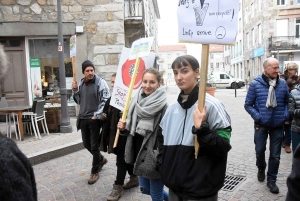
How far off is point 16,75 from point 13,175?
9.34 m

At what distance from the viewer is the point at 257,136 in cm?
404

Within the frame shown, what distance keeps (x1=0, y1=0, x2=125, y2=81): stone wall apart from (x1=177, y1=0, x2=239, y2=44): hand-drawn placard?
7273 mm

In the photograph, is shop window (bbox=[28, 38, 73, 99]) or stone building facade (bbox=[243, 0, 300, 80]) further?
stone building facade (bbox=[243, 0, 300, 80])

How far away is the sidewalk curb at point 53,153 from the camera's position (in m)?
5.51

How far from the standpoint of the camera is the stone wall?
8992mm

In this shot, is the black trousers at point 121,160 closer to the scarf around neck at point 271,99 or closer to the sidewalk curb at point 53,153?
the scarf around neck at point 271,99

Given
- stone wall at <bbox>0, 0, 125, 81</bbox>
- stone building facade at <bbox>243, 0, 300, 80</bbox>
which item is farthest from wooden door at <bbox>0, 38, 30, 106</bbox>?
stone building facade at <bbox>243, 0, 300, 80</bbox>

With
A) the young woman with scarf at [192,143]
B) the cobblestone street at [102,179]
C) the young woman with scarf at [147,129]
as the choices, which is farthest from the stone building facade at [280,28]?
the young woman with scarf at [192,143]

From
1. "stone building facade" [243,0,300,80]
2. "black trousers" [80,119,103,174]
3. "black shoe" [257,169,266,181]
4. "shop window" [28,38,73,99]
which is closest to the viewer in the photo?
"black shoe" [257,169,266,181]

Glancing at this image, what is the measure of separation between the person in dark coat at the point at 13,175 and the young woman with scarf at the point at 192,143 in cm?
115

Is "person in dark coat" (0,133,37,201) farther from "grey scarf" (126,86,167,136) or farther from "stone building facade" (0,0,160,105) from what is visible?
"stone building facade" (0,0,160,105)

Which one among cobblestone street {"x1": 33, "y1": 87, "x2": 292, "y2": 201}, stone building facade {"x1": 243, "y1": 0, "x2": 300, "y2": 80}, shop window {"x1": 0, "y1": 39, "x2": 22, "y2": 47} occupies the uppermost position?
stone building facade {"x1": 243, "y1": 0, "x2": 300, "y2": 80}

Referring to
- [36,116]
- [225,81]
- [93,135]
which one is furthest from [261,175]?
[225,81]

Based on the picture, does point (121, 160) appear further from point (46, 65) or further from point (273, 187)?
point (46, 65)
